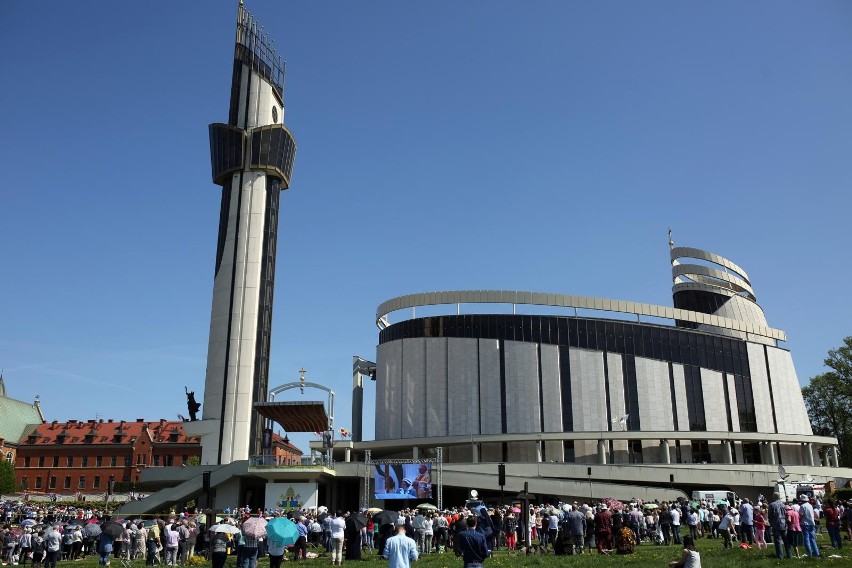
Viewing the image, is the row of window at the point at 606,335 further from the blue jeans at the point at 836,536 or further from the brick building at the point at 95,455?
the blue jeans at the point at 836,536

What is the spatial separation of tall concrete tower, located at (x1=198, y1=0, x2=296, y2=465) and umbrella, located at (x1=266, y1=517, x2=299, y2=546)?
4512 cm

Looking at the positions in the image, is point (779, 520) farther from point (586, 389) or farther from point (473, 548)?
point (586, 389)

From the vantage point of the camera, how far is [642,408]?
7544 cm

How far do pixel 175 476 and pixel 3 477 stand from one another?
33009 mm

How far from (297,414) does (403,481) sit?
12.2 m

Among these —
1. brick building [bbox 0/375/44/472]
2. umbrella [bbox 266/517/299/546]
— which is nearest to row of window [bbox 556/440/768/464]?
umbrella [bbox 266/517/299/546]

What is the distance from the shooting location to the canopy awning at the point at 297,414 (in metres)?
57.7

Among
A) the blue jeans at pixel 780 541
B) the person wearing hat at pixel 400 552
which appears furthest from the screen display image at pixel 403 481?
the person wearing hat at pixel 400 552

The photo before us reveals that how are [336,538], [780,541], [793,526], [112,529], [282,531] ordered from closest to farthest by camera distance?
1. [282,531]
2. [793,526]
3. [780,541]
4. [336,538]
5. [112,529]

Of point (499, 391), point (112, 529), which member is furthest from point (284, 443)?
point (112, 529)

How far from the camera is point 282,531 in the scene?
19469 millimetres

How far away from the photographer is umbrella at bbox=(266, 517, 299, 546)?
63.4ft

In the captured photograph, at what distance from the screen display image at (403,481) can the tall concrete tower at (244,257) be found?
53.8 ft

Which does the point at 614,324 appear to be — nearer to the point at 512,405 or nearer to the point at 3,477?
the point at 512,405
